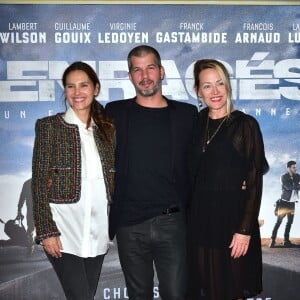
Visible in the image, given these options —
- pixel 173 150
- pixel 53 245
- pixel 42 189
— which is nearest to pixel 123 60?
pixel 173 150

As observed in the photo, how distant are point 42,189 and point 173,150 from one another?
0.73m

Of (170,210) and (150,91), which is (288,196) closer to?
(170,210)

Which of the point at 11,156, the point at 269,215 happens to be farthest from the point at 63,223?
the point at 269,215

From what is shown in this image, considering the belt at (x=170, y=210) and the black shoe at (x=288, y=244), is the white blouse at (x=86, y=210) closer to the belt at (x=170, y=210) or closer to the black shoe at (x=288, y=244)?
the belt at (x=170, y=210)

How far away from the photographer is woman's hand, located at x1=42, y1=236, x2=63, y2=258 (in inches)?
84.7

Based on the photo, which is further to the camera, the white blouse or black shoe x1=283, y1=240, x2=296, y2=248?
black shoe x1=283, y1=240, x2=296, y2=248

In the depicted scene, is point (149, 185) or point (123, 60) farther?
point (123, 60)

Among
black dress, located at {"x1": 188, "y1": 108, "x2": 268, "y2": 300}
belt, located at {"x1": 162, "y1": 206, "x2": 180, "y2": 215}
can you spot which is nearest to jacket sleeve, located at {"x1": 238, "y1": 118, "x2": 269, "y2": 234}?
black dress, located at {"x1": 188, "y1": 108, "x2": 268, "y2": 300}

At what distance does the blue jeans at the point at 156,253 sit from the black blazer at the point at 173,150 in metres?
0.10

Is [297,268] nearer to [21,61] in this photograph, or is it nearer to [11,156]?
[11,156]

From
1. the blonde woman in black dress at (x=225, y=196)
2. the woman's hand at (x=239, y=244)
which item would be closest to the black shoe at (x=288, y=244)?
the blonde woman in black dress at (x=225, y=196)

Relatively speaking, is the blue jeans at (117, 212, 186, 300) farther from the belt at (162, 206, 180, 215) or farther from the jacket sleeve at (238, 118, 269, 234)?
the jacket sleeve at (238, 118, 269, 234)

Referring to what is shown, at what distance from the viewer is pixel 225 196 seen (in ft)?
7.41

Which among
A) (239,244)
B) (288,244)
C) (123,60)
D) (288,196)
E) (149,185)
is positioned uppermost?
(123,60)
